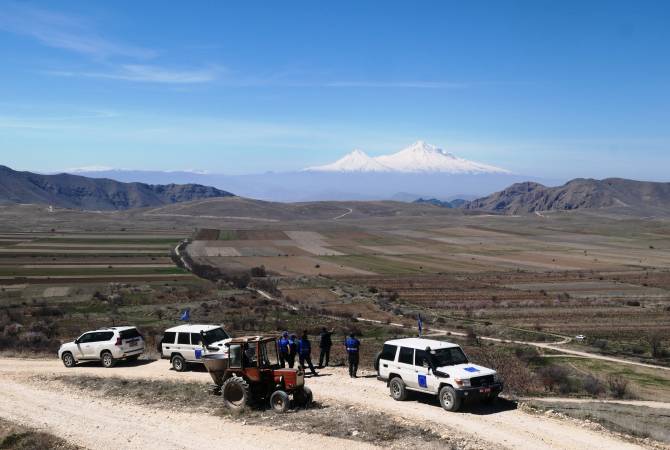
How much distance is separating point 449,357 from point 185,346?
1147 centimetres

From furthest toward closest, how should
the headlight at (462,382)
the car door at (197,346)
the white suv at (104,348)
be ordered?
the white suv at (104,348), the car door at (197,346), the headlight at (462,382)

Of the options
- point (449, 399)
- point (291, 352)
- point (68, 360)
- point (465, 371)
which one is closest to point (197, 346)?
point (291, 352)

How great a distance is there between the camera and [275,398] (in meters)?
20.5

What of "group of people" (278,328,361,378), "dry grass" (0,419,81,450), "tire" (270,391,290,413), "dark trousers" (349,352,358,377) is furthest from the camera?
"dark trousers" (349,352,358,377)

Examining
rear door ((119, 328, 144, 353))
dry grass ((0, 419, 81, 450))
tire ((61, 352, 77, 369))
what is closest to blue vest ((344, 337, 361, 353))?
dry grass ((0, 419, 81, 450))

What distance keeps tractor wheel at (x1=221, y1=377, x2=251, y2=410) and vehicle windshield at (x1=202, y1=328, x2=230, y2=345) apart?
536 cm

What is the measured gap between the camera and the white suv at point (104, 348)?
27609 millimetres

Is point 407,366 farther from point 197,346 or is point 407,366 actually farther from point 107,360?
point 107,360

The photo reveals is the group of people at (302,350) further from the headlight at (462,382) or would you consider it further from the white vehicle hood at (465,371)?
the headlight at (462,382)

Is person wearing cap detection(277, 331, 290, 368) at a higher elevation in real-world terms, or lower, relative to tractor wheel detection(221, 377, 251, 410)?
higher

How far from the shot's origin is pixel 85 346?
91.8ft

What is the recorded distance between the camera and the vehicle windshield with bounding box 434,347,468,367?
20336 millimetres

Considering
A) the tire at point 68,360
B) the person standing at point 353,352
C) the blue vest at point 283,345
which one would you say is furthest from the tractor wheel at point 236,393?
the tire at point 68,360

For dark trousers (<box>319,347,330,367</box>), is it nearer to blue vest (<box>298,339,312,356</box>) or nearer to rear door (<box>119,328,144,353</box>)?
blue vest (<box>298,339,312,356</box>)
